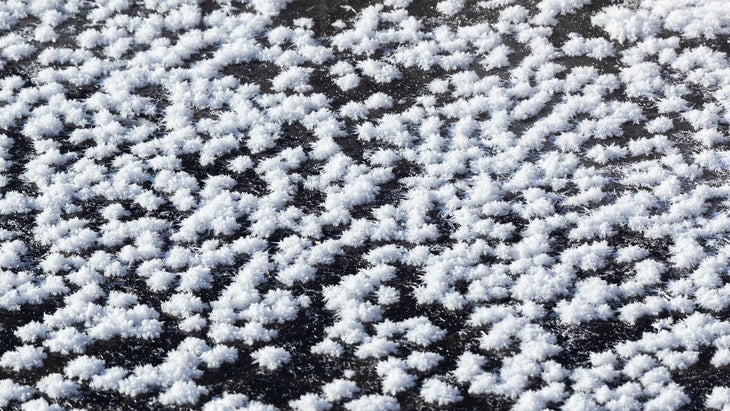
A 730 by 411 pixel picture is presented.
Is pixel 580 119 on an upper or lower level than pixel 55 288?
upper

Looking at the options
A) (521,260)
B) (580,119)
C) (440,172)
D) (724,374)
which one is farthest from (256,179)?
(724,374)

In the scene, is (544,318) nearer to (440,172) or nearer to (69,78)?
(440,172)

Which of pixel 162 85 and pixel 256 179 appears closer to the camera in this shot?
pixel 256 179

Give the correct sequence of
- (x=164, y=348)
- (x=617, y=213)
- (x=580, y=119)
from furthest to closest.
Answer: (x=580, y=119) < (x=617, y=213) < (x=164, y=348)

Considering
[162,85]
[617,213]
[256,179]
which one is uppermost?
[162,85]

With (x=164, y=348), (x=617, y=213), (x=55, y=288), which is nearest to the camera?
(x=164, y=348)

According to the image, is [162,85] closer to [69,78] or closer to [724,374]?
[69,78]
